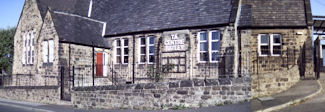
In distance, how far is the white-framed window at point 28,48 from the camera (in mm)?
24734

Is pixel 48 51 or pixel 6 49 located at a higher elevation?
pixel 6 49

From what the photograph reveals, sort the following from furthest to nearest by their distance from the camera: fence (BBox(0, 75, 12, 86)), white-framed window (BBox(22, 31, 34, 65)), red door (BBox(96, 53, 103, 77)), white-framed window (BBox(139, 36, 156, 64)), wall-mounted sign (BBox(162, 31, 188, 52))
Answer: fence (BBox(0, 75, 12, 86)) < white-framed window (BBox(22, 31, 34, 65)) < red door (BBox(96, 53, 103, 77)) < white-framed window (BBox(139, 36, 156, 64)) < wall-mounted sign (BBox(162, 31, 188, 52))

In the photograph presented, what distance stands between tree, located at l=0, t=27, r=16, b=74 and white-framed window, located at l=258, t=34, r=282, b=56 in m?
31.0

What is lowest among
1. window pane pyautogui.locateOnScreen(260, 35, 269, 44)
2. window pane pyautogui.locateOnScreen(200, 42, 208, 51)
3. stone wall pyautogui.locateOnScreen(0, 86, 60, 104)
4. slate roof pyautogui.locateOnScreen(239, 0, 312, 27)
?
stone wall pyautogui.locateOnScreen(0, 86, 60, 104)

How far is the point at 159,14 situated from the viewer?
21.6 meters

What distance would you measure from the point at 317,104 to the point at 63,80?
44.4ft

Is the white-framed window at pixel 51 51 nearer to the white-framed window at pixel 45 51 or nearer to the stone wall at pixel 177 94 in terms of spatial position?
the white-framed window at pixel 45 51

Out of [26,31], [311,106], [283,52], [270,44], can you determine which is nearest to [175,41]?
[270,44]

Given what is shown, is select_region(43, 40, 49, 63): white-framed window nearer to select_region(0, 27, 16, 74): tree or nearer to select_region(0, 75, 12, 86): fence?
select_region(0, 75, 12, 86): fence

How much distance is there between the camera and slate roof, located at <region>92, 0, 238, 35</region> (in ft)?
61.9

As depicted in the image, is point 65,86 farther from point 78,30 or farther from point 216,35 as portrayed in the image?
point 216,35

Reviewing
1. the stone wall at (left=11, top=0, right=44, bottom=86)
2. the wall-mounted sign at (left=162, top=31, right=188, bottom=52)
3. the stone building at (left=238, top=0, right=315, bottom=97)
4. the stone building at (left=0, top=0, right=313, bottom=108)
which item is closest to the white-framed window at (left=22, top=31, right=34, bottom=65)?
the stone building at (left=0, top=0, right=313, bottom=108)

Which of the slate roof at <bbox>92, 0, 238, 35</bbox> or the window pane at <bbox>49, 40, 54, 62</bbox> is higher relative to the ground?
the slate roof at <bbox>92, 0, 238, 35</bbox>

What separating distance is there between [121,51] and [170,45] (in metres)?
4.97
